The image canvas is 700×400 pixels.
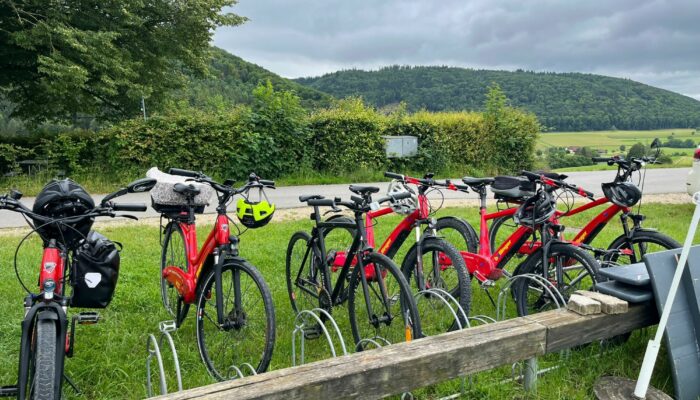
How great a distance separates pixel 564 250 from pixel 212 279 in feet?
7.67

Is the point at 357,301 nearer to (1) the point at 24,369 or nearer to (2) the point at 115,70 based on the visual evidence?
(1) the point at 24,369

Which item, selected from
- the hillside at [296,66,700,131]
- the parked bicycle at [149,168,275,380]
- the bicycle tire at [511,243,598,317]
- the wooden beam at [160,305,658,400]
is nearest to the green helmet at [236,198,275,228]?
the parked bicycle at [149,168,275,380]

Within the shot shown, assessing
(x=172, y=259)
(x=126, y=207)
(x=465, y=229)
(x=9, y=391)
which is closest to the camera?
(x=9, y=391)

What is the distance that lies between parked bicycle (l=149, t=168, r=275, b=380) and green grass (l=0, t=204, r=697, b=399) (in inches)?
7.6

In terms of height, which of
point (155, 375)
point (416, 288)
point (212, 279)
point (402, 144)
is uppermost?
point (402, 144)

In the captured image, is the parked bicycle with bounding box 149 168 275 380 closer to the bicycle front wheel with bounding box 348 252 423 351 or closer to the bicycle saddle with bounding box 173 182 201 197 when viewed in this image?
Answer: the bicycle saddle with bounding box 173 182 201 197

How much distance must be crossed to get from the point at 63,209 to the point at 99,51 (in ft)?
46.9

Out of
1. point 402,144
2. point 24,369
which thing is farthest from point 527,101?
point 24,369

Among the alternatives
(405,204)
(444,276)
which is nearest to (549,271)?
(444,276)

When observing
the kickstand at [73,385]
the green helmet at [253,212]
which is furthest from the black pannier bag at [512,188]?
the kickstand at [73,385]

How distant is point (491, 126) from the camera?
1658 centimetres

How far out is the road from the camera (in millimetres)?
9078

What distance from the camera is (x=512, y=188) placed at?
14.4ft

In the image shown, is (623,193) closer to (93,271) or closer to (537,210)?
(537,210)
